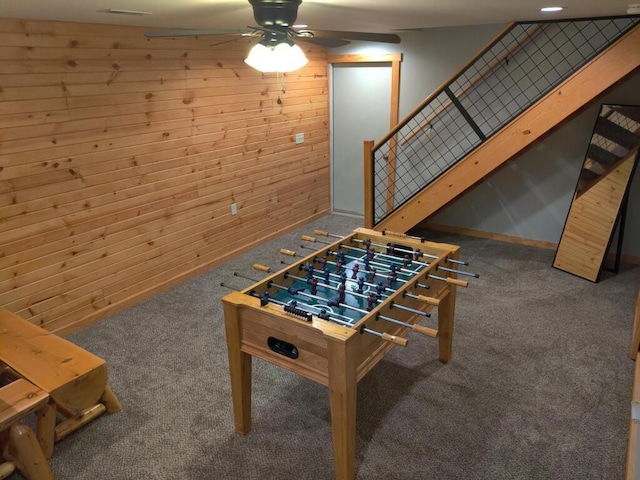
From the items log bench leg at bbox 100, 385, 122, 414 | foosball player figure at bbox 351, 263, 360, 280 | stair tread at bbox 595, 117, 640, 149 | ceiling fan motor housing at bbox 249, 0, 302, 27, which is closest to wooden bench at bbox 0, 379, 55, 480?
log bench leg at bbox 100, 385, 122, 414

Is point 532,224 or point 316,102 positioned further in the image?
point 316,102

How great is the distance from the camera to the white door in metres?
5.35

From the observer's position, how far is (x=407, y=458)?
2316 millimetres

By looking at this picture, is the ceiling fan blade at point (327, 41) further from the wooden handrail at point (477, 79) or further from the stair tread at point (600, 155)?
the stair tread at point (600, 155)

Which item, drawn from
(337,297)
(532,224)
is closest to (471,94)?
(532,224)

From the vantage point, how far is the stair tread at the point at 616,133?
388 cm

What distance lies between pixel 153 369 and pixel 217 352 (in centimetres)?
42

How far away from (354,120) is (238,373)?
392cm

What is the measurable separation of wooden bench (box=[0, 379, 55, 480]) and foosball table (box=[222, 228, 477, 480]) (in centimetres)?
88

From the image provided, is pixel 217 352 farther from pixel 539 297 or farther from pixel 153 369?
pixel 539 297

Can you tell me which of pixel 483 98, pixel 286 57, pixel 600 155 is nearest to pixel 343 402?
pixel 286 57

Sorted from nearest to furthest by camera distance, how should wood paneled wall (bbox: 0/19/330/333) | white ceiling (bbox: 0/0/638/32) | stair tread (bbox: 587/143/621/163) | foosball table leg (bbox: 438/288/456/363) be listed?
white ceiling (bbox: 0/0/638/32) < foosball table leg (bbox: 438/288/456/363) < wood paneled wall (bbox: 0/19/330/333) < stair tread (bbox: 587/143/621/163)

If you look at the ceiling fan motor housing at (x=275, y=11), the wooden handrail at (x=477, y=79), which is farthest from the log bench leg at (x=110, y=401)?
the wooden handrail at (x=477, y=79)

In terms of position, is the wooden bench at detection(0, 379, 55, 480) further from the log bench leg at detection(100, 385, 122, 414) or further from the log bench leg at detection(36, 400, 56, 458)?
the log bench leg at detection(100, 385, 122, 414)
